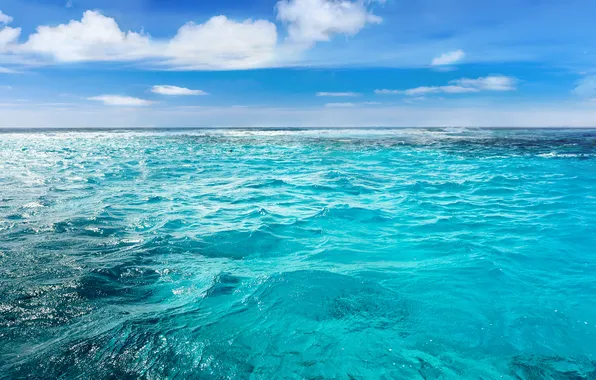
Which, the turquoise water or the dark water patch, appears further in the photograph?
the turquoise water

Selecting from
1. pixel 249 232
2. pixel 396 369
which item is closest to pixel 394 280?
Answer: pixel 396 369

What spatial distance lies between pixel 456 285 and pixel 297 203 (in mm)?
7664

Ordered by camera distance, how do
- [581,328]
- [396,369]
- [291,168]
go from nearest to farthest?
1. [396,369]
2. [581,328]
3. [291,168]

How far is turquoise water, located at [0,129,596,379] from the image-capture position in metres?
4.64

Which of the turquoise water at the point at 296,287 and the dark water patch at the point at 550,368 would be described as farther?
the turquoise water at the point at 296,287

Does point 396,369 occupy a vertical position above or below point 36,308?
below

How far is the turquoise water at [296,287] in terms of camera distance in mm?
4645

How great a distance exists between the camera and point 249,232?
9.89 meters

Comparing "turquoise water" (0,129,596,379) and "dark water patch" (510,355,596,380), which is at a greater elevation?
"turquoise water" (0,129,596,379)

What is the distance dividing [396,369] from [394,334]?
0.75 m

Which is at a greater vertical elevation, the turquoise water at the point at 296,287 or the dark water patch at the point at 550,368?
the turquoise water at the point at 296,287

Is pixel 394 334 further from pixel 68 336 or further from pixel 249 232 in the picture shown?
pixel 249 232

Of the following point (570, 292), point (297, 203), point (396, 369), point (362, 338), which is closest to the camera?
point (396, 369)

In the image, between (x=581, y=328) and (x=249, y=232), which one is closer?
(x=581, y=328)
